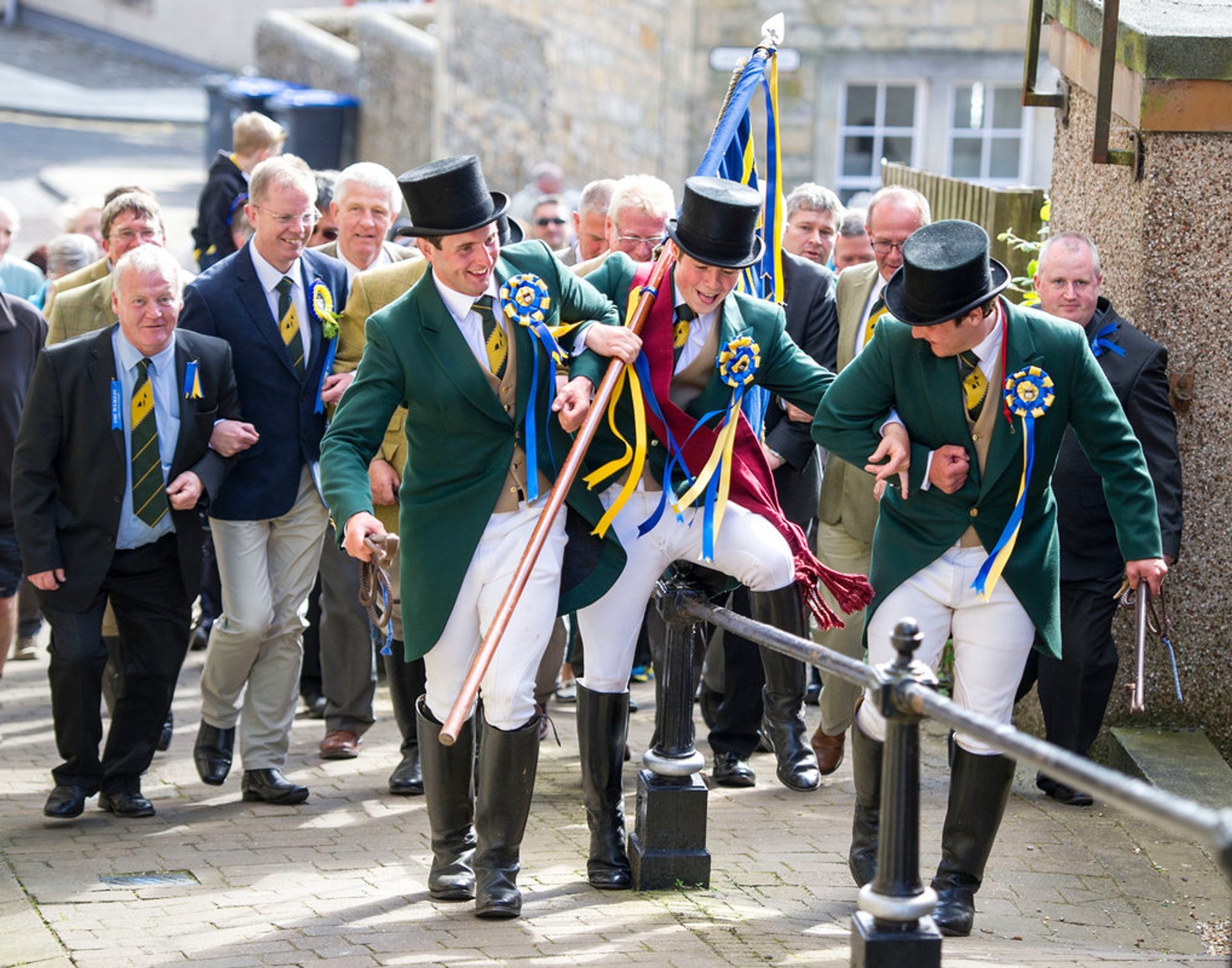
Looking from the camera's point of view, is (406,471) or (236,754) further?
(236,754)

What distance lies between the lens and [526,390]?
584cm

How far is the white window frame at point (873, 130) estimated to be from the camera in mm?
18125

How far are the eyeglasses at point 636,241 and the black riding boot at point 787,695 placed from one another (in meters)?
1.52

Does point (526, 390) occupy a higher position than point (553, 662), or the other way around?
point (526, 390)

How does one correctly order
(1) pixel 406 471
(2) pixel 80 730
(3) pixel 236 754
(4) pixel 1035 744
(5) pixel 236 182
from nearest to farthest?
(4) pixel 1035 744, (1) pixel 406 471, (2) pixel 80 730, (3) pixel 236 754, (5) pixel 236 182

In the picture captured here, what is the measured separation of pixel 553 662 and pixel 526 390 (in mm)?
2422

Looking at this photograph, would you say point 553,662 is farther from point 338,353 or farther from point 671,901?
point 671,901

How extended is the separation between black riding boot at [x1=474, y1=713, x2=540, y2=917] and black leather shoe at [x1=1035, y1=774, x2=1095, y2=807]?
2524mm

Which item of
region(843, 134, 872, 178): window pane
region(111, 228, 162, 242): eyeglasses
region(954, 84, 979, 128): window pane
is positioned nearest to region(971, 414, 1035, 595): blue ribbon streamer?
region(111, 228, 162, 242): eyeglasses

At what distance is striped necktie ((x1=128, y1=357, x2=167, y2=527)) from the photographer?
278 inches

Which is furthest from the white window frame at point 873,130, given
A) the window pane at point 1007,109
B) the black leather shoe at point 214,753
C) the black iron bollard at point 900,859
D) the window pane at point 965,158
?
the black iron bollard at point 900,859

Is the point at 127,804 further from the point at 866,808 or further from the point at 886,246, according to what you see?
the point at 886,246

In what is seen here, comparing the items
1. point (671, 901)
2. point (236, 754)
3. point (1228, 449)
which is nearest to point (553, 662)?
point (236, 754)

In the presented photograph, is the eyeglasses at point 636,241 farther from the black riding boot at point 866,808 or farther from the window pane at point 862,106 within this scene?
the window pane at point 862,106
